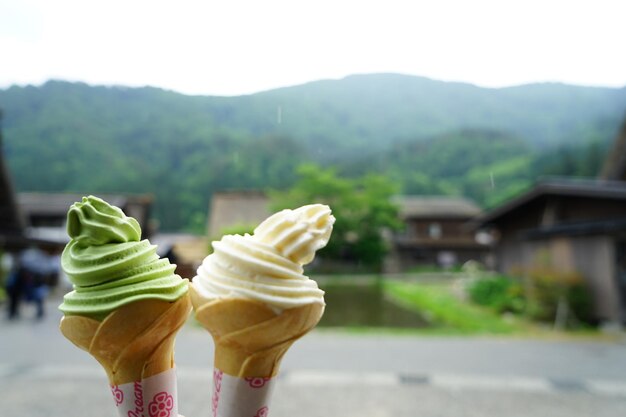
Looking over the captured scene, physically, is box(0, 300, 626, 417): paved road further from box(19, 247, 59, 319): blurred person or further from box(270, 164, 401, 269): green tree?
box(270, 164, 401, 269): green tree

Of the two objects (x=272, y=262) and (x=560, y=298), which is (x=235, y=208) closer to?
(x=272, y=262)

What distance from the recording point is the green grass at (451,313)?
25.9 ft

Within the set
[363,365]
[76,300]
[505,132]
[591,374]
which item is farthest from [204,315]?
[505,132]

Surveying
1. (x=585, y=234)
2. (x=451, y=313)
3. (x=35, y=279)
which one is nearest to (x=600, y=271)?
(x=585, y=234)

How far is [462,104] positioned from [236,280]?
32.3ft

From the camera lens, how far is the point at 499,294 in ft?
33.9

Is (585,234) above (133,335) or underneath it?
underneath

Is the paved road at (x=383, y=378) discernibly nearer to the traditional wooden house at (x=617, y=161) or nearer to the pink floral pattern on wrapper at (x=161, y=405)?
the pink floral pattern on wrapper at (x=161, y=405)

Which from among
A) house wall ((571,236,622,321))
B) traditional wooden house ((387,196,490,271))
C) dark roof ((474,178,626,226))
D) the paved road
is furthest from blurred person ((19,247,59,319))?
traditional wooden house ((387,196,490,271))

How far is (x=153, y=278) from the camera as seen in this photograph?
873mm

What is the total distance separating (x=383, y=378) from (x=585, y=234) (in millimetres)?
5499

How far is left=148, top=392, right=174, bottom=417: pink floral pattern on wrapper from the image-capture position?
2.95 ft

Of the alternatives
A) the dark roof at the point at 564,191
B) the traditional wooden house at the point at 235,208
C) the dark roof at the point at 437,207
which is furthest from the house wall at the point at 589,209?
the dark roof at the point at 437,207

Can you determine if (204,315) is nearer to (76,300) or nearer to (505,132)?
(76,300)
